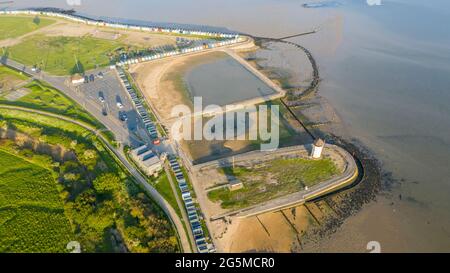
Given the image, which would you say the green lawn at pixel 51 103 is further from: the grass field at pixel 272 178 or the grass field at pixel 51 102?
the grass field at pixel 272 178

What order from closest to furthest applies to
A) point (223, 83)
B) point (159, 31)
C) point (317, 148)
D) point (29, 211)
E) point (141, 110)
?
point (29, 211) → point (317, 148) → point (141, 110) → point (223, 83) → point (159, 31)

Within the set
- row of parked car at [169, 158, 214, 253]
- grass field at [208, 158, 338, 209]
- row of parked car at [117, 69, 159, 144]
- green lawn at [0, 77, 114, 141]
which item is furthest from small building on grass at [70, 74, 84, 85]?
grass field at [208, 158, 338, 209]

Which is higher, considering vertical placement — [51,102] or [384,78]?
[384,78]

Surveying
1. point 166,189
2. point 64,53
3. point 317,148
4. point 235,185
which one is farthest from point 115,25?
point 317,148

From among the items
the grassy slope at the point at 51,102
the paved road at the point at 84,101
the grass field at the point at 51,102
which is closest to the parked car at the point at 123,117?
the paved road at the point at 84,101

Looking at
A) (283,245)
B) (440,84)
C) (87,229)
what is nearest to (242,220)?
(283,245)

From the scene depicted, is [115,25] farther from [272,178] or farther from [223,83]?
[272,178]
